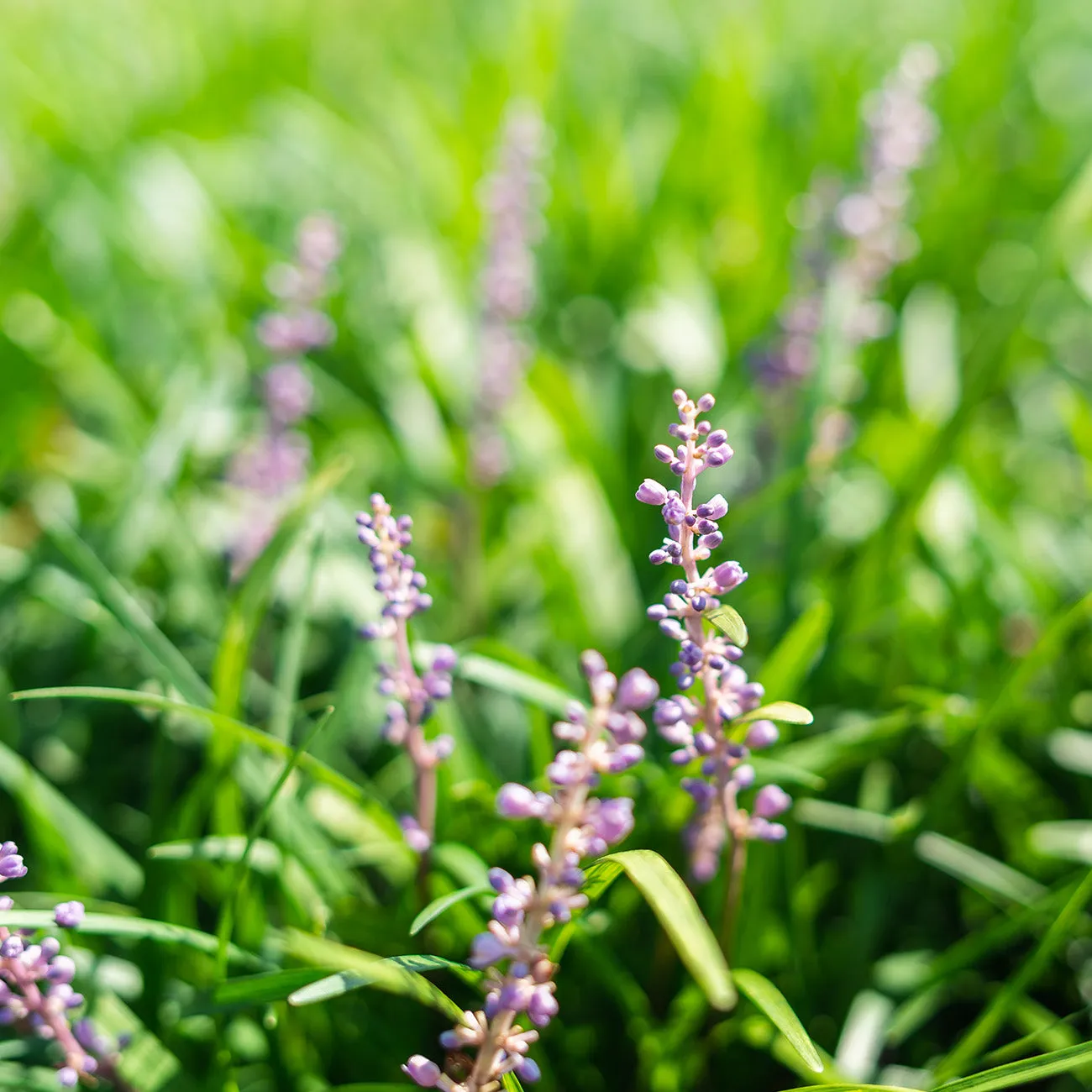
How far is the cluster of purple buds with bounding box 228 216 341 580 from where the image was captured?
3.33m

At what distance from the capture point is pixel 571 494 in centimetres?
384

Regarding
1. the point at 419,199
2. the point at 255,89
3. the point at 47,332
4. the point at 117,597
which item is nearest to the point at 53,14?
the point at 255,89

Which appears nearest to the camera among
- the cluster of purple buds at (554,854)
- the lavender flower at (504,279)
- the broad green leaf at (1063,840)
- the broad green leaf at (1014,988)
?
the cluster of purple buds at (554,854)

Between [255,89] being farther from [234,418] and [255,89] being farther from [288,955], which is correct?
[288,955]

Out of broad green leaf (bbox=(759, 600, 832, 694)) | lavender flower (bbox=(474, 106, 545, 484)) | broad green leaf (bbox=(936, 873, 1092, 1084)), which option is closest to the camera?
broad green leaf (bbox=(936, 873, 1092, 1084))

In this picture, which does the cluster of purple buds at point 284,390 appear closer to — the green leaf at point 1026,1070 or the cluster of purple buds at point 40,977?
the cluster of purple buds at point 40,977

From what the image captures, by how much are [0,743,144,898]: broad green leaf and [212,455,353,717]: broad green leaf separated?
50 centimetres

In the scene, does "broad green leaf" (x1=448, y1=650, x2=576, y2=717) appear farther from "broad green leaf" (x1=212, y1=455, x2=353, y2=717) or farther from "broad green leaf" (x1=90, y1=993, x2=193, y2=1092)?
"broad green leaf" (x1=90, y1=993, x2=193, y2=1092)

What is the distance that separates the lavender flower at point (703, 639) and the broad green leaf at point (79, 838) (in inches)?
62.3

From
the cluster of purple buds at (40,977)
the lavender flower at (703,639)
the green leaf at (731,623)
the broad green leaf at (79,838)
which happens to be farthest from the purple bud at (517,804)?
the broad green leaf at (79,838)

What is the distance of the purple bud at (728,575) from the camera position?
1677 millimetres

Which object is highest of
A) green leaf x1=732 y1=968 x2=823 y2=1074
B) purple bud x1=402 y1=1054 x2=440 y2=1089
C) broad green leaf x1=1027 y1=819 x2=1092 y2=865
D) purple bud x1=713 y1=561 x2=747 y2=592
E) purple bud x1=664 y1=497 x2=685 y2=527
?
purple bud x1=664 y1=497 x2=685 y2=527

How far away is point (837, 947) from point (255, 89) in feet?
23.4

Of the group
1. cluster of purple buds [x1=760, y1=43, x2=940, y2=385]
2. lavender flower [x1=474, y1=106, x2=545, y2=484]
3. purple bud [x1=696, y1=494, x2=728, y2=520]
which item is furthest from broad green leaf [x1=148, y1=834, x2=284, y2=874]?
cluster of purple buds [x1=760, y1=43, x2=940, y2=385]
